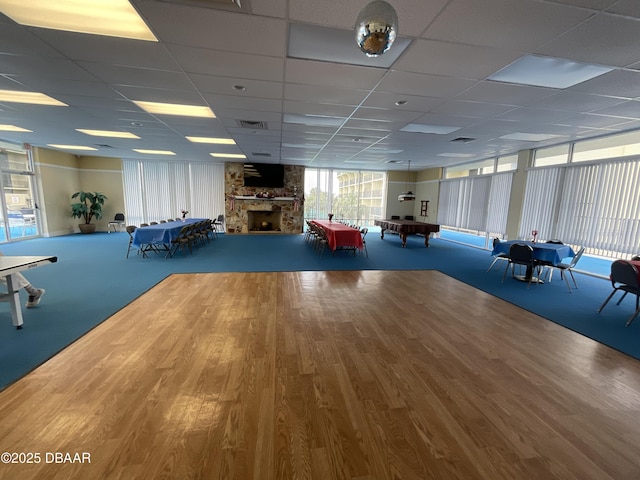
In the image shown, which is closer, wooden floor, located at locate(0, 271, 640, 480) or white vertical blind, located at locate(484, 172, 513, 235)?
wooden floor, located at locate(0, 271, 640, 480)

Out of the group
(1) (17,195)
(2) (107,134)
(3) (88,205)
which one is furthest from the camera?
(3) (88,205)

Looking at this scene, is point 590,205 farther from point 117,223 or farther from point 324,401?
point 117,223

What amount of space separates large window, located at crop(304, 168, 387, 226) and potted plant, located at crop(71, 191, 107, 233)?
812cm

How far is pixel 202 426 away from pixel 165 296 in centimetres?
270

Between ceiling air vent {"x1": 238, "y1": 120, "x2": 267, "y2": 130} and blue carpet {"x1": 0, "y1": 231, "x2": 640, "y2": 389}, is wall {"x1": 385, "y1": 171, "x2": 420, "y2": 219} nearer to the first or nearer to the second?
blue carpet {"x1": 0, "y1": 231, "x2": 640, "y2": 389}

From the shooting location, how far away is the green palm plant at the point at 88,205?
9578 millimetres

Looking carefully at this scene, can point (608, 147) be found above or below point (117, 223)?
above

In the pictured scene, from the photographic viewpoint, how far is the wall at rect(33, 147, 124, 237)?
879 centimetres

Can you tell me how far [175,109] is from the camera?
181 inches

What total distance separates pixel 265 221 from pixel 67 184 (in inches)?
290

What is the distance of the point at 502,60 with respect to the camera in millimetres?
2674

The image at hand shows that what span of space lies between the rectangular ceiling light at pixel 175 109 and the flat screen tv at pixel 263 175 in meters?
5.83

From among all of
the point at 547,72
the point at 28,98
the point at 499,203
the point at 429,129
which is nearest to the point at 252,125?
the point at 28,98

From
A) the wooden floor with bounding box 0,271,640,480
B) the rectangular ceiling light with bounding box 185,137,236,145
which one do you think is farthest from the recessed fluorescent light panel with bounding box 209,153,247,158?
the wooden floor with bounding box 0,271,640,480
